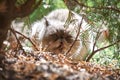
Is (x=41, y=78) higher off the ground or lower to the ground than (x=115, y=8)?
lower

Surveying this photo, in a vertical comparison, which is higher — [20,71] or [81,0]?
[81,0]

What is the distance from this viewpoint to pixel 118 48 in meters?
1.31

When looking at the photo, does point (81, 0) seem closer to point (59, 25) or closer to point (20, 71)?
point (20, 71)

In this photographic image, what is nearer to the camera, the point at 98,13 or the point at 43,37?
the point at 98,13

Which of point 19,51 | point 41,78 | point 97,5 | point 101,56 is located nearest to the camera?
point 41,78

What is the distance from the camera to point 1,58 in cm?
83

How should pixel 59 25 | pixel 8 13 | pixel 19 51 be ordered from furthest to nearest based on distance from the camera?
pixel 59 25
pixel 19 51
pixel 8 13

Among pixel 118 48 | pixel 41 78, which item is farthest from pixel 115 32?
pixel 41 78

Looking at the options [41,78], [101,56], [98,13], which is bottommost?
[101,56]

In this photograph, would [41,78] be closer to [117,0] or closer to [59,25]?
[117,0]

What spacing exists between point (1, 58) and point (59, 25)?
1371mm

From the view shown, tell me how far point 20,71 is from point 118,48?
0.72m

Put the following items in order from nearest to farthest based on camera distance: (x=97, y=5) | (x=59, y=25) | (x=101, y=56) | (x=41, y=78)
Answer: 1. (x=41, y=78)
2. (x=97, y=5)
3. (x=101, y=56)
4. (x=59, y=25)

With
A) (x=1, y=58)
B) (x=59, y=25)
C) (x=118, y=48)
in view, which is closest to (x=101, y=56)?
(x=118, y=48)
